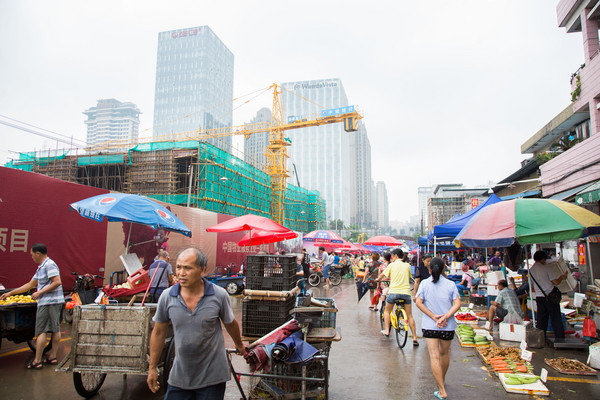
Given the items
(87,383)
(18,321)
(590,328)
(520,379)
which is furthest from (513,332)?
(18,321)

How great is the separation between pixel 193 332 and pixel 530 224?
615 cm

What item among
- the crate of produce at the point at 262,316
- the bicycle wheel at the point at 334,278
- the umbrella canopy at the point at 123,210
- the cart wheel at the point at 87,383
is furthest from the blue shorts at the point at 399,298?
the bicycle wheel at the point at 334,278

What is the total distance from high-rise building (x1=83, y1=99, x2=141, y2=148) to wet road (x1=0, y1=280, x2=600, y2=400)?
202620mm

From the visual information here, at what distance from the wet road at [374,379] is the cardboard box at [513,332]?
0.60 meters

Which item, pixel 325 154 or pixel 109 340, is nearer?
pixel 109 340

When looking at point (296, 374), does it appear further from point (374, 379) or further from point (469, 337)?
point (469, 337)

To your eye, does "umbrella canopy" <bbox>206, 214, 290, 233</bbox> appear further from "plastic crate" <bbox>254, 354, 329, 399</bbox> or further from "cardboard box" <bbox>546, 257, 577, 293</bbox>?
"cardboard box" <bbox>546, 257, 577, 293</bbox>

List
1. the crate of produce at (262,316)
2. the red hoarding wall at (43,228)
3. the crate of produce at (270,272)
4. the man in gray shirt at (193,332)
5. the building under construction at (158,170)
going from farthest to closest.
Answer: the building under construction at (158,170), the red hoarding wall at (43,228), the crate of produce at (270,272), the crate of produce at (262,316), the man in gray shirt at (193,332)

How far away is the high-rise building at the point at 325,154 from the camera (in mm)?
148750

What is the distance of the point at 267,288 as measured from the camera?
16.9 ft

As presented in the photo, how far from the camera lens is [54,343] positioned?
5633 mm

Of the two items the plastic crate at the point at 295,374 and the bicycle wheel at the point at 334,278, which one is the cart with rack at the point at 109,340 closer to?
the plastic crate at the point at 295,374

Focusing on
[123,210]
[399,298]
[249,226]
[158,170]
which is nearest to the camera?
[123,210]

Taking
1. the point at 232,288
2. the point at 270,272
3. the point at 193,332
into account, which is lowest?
the point at 232,288
